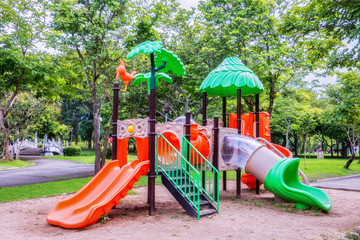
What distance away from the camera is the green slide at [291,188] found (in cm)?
768

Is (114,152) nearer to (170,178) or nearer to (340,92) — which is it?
(170,178)

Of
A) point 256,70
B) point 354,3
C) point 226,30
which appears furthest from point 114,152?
point 226,30

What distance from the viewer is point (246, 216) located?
712 cm

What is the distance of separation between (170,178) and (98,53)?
739 cm

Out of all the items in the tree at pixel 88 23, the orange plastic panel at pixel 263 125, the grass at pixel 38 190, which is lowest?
the grass at pixel 38 190

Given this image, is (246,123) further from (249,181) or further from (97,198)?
(97,198)

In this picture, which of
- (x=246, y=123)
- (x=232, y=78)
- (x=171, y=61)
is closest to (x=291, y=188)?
(x=232, y=78)

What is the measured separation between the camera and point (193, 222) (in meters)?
6.39

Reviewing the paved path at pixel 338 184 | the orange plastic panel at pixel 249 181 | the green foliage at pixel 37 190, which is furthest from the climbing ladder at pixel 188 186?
the paved path at pixel 338 184

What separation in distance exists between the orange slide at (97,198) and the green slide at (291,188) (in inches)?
140

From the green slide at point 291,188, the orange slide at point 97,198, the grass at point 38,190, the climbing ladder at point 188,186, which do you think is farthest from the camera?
the grass at point 38,190

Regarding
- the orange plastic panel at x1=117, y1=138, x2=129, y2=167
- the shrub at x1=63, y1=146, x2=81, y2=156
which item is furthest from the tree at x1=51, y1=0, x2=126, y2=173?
the shrub at x1=63, y1=146, x2=81, y2=156

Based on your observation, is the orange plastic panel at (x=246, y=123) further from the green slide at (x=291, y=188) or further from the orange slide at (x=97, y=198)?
the orange slide at (x=97, y=198)

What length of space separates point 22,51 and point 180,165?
→ 33.9ft
